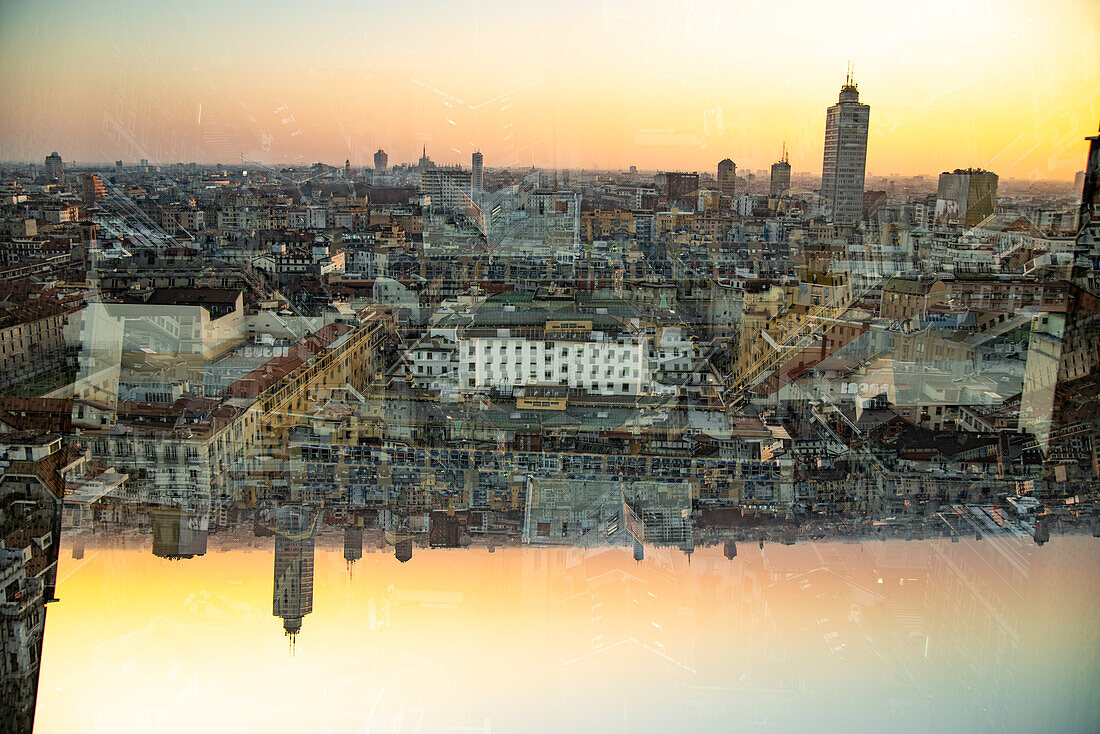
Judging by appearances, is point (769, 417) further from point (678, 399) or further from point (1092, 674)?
point (1092, 674)

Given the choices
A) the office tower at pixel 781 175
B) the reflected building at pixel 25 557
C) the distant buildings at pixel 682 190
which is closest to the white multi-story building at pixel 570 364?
the distant buildings at pixel 682 190

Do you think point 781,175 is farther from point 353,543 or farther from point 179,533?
point 179,533

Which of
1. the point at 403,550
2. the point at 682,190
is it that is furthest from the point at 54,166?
the point at 682,190

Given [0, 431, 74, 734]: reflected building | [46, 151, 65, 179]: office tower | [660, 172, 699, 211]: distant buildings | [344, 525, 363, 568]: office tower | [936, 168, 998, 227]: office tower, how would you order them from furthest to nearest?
[660, 172, 699, 211]: distant buildings < [936, 168, 998, 227]: office tower < [46, 151, 65, 179]: office tower < [344, 525, 363, 568]: office tower < [0, 431, 74, 734]: reflected building

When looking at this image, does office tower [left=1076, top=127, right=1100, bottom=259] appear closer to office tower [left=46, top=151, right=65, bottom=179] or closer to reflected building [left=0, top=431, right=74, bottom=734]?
reflected building [left=0, top=431, right=74, bottom=734]

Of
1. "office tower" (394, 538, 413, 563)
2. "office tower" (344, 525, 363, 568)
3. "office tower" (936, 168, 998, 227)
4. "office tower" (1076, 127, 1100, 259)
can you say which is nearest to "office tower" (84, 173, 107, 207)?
"office tower" (344, 525, 363, 568)

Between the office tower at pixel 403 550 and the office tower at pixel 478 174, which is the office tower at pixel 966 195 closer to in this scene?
the office tower at pixel 478 174
